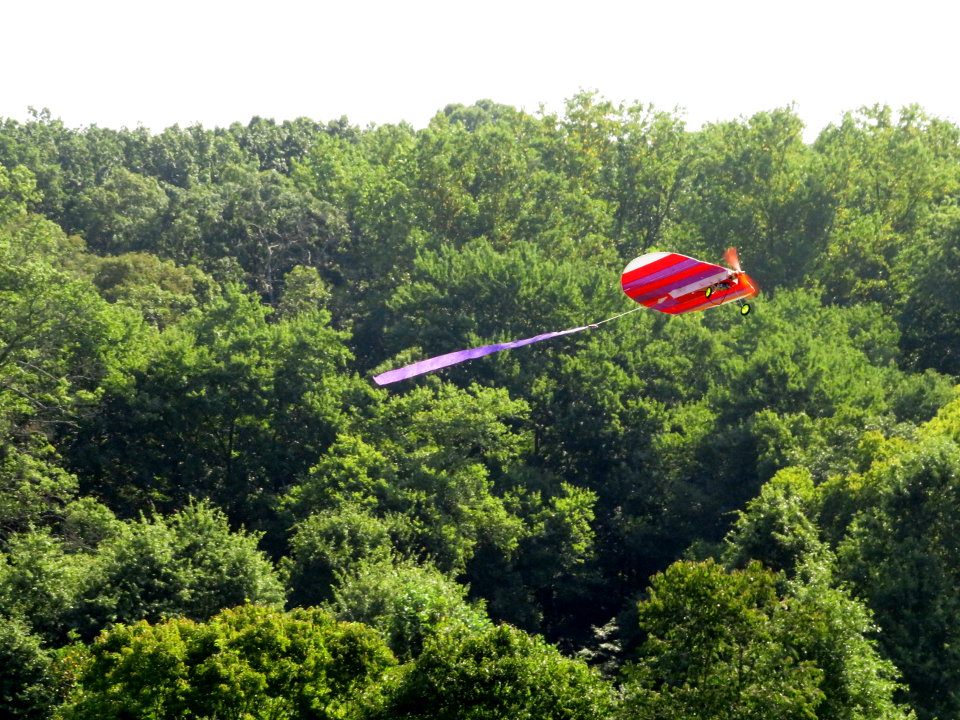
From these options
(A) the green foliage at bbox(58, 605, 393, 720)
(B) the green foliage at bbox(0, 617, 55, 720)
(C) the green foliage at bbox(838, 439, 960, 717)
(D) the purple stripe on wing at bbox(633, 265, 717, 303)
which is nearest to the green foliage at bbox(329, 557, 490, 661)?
(A) the green foliage at bbox(58, 605, 393, 720)

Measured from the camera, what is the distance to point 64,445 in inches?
2173

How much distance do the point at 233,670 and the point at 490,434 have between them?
83.6ft

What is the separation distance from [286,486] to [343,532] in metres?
11.0

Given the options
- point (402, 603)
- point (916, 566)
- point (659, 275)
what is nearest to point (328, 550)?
point (402, 603)

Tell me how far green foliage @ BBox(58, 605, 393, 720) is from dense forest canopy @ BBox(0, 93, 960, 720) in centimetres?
9

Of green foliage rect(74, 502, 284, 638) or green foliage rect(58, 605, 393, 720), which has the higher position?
green foliage rect(74, 502, 284, 638)

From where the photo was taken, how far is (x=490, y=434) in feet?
179

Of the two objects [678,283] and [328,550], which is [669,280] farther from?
[328,550]

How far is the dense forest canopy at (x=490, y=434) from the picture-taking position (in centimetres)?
3119

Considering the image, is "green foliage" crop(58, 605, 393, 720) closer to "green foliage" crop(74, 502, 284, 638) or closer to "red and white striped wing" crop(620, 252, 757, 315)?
"green foliage" crop(74, 502, 284, 638)

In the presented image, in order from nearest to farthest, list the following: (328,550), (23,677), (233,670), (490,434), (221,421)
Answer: (233,670) → (23,677) → (328,550) → (490,434) → (221,421)

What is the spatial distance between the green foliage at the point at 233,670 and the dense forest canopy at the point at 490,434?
0.30ft

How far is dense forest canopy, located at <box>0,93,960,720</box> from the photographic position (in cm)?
3119

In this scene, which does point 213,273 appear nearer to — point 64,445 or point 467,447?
point 64,445
